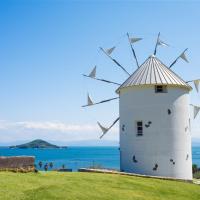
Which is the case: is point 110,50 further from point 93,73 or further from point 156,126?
point 156,126

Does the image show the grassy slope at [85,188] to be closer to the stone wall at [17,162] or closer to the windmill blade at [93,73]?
the stone wall at [17,162]

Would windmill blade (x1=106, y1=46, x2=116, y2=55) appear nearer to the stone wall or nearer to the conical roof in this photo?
the conical roof

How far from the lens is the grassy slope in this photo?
13.0m

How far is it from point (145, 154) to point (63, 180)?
26.6 feet

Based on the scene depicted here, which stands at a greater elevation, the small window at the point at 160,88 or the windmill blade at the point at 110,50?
the windmill blade at the point at 110,50

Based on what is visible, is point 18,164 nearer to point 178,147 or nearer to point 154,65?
point 178,147

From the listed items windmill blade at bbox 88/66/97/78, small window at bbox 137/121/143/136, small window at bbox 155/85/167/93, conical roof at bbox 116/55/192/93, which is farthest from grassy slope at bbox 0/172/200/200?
windmill blade at bbox 88/66/97/78

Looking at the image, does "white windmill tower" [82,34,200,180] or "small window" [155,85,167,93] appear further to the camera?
"small window" [155,85,167,93]

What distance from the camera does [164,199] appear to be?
14.7 meters

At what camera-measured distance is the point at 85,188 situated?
14422mm

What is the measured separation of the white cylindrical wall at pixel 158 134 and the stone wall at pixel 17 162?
764 cm

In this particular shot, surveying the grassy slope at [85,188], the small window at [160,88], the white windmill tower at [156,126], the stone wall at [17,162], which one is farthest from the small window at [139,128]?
the stone wall at [17,162]

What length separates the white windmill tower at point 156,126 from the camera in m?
22.5

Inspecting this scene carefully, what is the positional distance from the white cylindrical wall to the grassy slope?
408 cm
